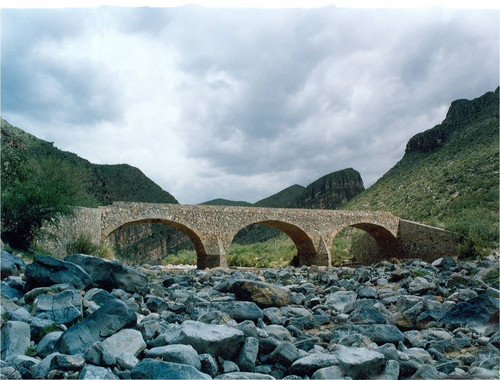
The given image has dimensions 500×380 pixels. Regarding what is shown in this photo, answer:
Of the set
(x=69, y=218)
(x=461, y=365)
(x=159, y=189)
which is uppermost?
(x=159, y=189)

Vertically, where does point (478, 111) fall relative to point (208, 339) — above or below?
above

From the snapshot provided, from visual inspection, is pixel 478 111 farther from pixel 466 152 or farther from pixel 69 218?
pixel 69 218

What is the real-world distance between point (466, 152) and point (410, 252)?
59.7 feet

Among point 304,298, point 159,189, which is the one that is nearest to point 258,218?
point 304,298

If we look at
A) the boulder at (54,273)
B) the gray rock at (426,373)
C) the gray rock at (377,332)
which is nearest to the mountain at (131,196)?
the boulder at (54,273)

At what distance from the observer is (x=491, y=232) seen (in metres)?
18.5

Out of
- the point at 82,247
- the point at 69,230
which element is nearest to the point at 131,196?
the point at 69,230

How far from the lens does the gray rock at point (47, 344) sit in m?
3.61

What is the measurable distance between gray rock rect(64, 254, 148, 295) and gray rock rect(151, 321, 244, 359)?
2739 millimetres

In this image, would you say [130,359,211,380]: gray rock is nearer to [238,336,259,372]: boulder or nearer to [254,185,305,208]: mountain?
[238,336,259,372]: boulder

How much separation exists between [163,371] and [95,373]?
1.70ft

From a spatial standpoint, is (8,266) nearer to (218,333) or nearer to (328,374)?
(218,333)

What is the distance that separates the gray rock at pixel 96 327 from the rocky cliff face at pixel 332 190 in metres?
61.7

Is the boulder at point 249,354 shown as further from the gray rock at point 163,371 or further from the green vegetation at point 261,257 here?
the green vegetation at point 261,257
